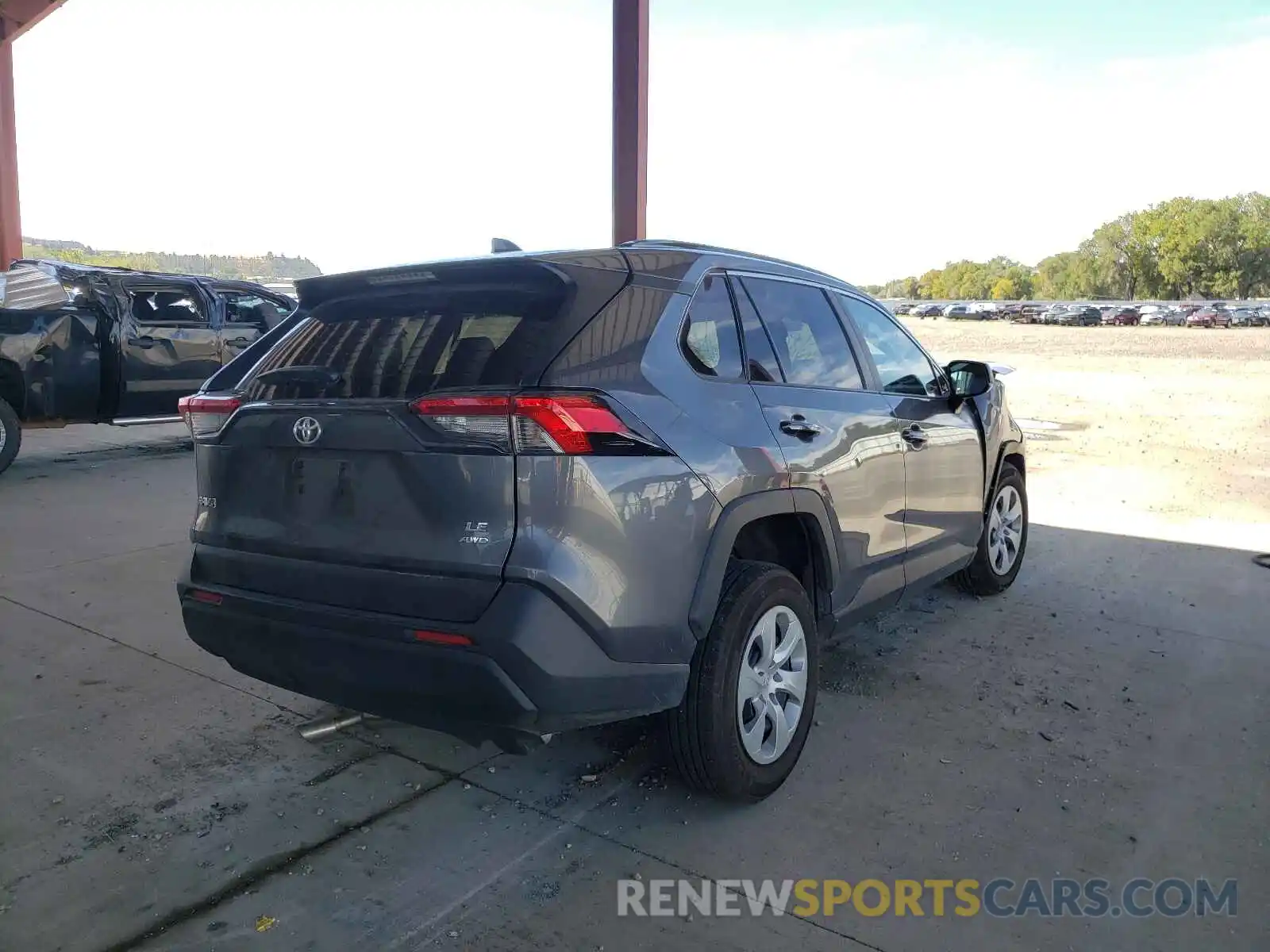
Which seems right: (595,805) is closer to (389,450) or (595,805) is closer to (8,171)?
(389,450)

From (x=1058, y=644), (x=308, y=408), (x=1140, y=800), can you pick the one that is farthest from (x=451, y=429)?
(x=1058, y=644)

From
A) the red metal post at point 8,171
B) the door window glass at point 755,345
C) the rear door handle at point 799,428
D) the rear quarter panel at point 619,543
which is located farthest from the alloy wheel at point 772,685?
the red metal post at point 8,171

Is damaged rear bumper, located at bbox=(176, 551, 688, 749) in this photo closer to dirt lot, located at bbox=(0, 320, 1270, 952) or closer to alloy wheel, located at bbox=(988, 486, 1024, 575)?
dirt lot, located at bbox=(0, 320, 1270, 952)

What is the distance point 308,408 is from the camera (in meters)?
2.93

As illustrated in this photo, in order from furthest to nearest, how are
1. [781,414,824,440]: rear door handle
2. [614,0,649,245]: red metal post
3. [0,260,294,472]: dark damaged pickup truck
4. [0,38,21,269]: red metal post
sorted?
1. [0,38,21,269]: red metal post
2. [614,0,649,245]: red metal post
3. [0,260,294,472]: dark damaged pickup truck
4. [781,414,824,440]: rear door handle

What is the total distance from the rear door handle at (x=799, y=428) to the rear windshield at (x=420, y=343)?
1.03m

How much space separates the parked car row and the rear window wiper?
72.9m

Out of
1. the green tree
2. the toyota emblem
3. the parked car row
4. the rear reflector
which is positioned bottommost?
the rear reflector

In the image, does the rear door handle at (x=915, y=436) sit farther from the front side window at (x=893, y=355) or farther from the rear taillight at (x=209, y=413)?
the rear taillight at (x=209, y=413)

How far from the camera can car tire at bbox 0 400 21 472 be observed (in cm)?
892

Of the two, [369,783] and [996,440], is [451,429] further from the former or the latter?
[996,440]

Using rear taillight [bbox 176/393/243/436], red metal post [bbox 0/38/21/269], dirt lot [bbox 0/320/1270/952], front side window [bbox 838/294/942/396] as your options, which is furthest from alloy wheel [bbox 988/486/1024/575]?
red metal post [bbox 0/38/21/269]

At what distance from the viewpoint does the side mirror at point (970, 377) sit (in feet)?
16.6

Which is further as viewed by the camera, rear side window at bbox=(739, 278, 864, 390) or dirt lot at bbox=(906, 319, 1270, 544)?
dirt lot at bbox=(906, 319, 1270, 544)
